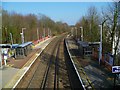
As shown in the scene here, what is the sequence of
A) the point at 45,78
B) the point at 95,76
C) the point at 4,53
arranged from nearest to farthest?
the point at 95,76
the point at 45,78
the point at 4,53

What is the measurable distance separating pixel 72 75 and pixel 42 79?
3082mm

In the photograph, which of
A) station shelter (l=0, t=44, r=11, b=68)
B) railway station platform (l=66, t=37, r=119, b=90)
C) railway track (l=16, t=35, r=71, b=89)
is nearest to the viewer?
railway station platform (l=66, t=37, r=119, b=90)

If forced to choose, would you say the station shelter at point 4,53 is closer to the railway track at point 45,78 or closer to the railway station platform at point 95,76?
the railway track at point 45,78

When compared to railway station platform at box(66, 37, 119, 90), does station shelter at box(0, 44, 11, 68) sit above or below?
above

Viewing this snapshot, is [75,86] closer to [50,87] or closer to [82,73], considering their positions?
[50,87]

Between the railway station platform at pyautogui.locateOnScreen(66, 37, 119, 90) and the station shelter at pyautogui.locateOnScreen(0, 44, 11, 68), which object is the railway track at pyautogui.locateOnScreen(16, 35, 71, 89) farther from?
the station shelter at pyautogui.locateOnScreen(0, 44, 11, 68)

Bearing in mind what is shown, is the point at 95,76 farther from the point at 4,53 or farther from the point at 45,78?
the point at 4,53

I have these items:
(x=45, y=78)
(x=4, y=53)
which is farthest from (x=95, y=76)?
(x=4, y=53)

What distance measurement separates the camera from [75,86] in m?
18.5

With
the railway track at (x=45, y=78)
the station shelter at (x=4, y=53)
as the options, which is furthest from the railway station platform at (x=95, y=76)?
the station shelter at (x=4, y=53)

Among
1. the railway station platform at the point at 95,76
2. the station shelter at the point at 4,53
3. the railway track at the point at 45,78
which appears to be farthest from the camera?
the station shelter at the point at 4,53

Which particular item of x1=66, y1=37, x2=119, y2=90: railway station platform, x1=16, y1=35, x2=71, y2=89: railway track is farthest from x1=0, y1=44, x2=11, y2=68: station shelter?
x1=66, y1=37, x2=119, y2=90: railway station platform

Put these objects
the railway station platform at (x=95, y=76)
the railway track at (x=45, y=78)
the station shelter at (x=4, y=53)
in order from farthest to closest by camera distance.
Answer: the station shelter at (x=4, y=53)
the railway track at (x=45, y=78)
the railway station platform at (x=95, y=76)

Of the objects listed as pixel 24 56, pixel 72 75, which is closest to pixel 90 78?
pixel 72 75
